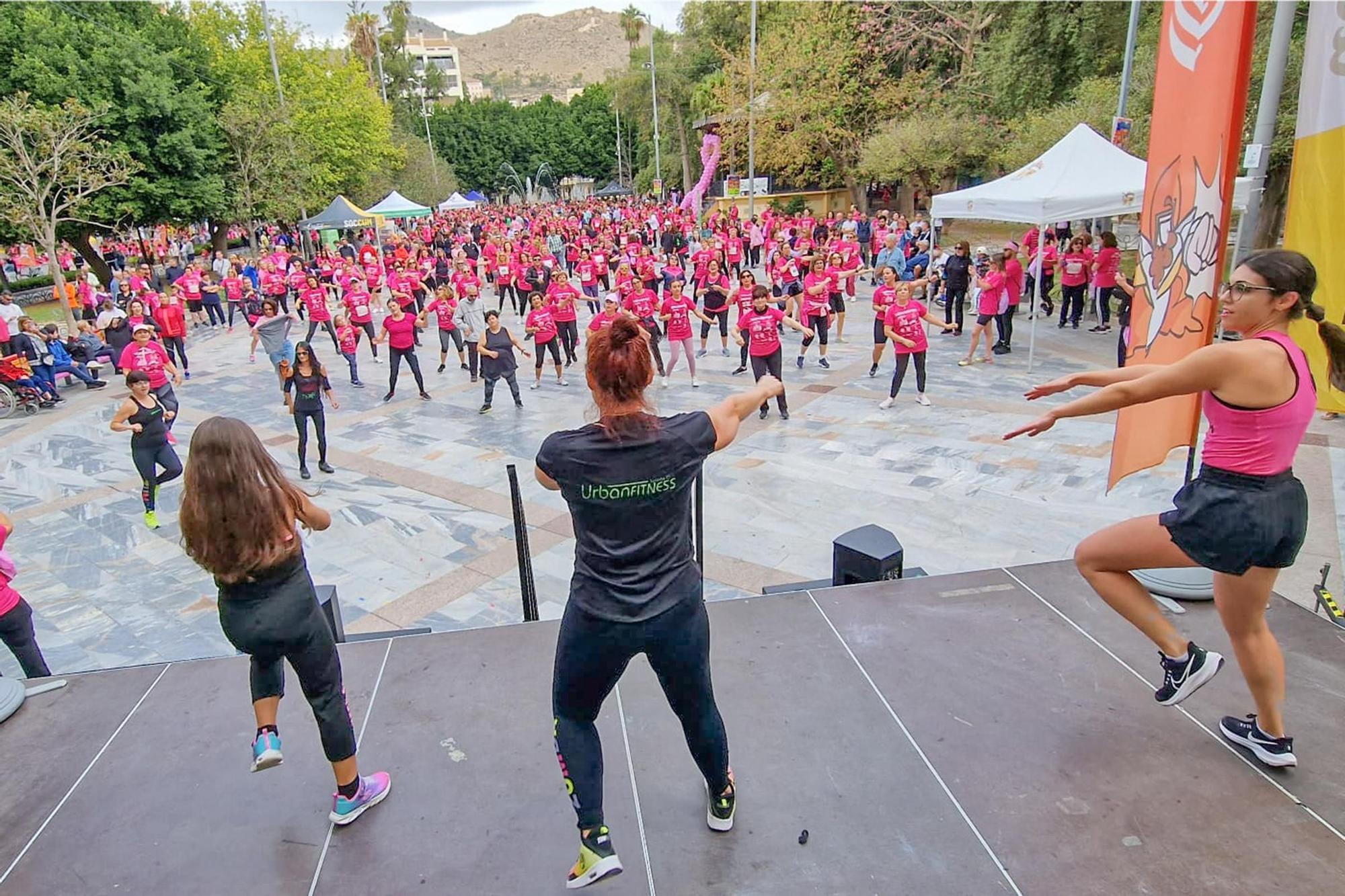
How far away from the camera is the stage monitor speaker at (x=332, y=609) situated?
4293 mm

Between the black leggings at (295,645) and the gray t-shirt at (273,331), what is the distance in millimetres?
9897

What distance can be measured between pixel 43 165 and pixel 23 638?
16.5 metres

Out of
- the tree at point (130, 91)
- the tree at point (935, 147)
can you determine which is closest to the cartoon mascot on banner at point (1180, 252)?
the tree at point (130, 91)

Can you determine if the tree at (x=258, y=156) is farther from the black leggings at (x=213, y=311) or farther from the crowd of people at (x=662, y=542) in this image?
the crowd of people at (x=662, y=542)

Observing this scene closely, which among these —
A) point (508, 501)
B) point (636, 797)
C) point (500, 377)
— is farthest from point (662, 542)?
point (500, 377)

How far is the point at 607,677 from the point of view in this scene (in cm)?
238

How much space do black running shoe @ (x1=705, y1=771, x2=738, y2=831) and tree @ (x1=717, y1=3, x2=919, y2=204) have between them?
32812 millimetres

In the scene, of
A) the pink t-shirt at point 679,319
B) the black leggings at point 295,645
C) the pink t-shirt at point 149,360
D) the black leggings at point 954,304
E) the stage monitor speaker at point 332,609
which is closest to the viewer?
the black leggings at point 295,645

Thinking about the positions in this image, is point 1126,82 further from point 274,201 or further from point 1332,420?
point 274,201

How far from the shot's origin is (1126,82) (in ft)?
44.2

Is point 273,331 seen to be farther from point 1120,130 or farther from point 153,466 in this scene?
point 1120,130

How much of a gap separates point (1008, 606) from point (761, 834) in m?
2.08

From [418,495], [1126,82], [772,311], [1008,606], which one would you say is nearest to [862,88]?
[1126,82]

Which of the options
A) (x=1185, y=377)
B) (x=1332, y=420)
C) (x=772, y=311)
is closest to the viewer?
(x=1185, y=377)
